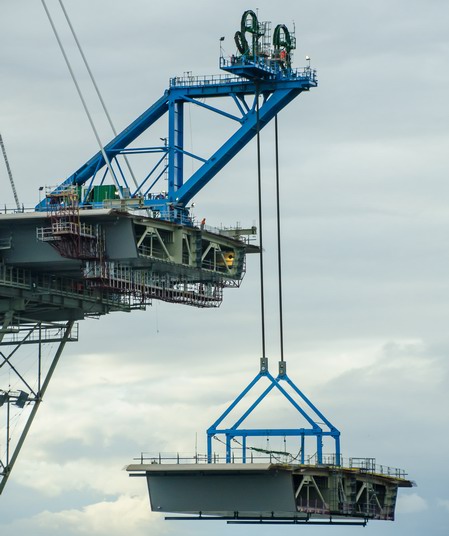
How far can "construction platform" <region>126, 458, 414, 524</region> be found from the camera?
123 metres

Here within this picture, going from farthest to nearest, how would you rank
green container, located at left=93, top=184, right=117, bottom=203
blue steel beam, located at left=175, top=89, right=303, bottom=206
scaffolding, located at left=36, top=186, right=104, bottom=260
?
blue steel beam, located at left=175, top=89, right=303, bottom=206 < green container, located at left=93, top=184, right=117, bottom=203 < scaffolding, located at left=36, top=186, right=104, bottom=260

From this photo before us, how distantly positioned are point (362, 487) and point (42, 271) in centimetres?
2137

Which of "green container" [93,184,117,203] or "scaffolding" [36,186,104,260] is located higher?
"green container" [93,184,117,203]

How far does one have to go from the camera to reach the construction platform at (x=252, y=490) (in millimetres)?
123375

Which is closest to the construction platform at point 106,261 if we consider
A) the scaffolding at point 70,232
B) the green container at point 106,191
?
the scaffolding at point 70,232

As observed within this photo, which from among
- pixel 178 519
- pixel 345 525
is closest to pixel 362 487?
pixel 345 525

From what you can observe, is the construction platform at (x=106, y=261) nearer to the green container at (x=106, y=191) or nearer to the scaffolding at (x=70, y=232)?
the scaffolding at (x=70, y=232)

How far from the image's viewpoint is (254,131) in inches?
5089

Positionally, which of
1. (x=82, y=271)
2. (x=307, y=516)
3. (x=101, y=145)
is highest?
(x=101, y=145)

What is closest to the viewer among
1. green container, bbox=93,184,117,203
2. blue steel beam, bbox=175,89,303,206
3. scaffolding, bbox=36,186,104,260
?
scaffolding, bbox=36,186,104,260

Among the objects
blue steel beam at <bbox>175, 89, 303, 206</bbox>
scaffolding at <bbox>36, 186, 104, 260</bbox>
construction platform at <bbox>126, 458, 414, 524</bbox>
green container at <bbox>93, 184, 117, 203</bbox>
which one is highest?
blue steel beam at <bbox>175, 89, 303, 206</bbox>

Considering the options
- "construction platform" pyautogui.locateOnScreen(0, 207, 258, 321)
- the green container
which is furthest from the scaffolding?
the green container

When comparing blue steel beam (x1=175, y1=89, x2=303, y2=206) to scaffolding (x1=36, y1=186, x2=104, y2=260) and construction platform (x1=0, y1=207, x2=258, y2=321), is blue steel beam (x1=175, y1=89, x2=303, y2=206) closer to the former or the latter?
construction platform (x1=0, y1=207, x2=258, y2=321)

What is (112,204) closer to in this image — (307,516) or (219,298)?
(219,298)
